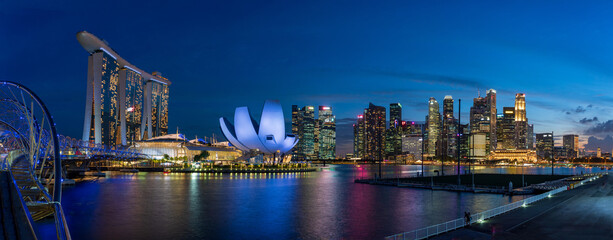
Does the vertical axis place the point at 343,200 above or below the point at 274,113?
below

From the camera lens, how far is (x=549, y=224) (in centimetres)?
1722

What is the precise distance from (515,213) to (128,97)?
115 metres

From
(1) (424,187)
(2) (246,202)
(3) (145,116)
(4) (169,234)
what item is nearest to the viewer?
(4) (169,234)

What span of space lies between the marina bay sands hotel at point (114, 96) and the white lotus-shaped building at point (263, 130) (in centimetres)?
2640

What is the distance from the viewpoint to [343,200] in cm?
3238

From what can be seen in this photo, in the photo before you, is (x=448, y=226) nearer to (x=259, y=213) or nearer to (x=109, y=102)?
(x=259, y=213)

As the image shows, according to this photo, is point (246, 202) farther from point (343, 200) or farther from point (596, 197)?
point (596, 197)

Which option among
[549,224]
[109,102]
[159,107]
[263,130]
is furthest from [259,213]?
[159,107]

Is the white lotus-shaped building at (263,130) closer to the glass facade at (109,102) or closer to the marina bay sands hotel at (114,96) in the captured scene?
the marina bay sands hotel at (114,96)

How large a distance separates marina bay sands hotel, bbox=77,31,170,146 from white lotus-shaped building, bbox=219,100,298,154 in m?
26.4

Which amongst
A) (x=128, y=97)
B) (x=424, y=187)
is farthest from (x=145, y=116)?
(x=424, y=187)

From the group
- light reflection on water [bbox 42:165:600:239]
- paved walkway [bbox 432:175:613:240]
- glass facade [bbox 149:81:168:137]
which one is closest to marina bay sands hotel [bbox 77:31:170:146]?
glass facade [bbox 149:81:168:137]

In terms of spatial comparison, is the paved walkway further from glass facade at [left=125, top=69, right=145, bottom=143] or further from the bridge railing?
glass facade at [left=125, top=69, right=145, bottom=143]

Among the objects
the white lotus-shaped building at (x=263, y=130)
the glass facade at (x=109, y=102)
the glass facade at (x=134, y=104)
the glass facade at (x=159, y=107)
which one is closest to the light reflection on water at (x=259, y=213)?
the white lotus-shaped building at (x=263, y=130)
